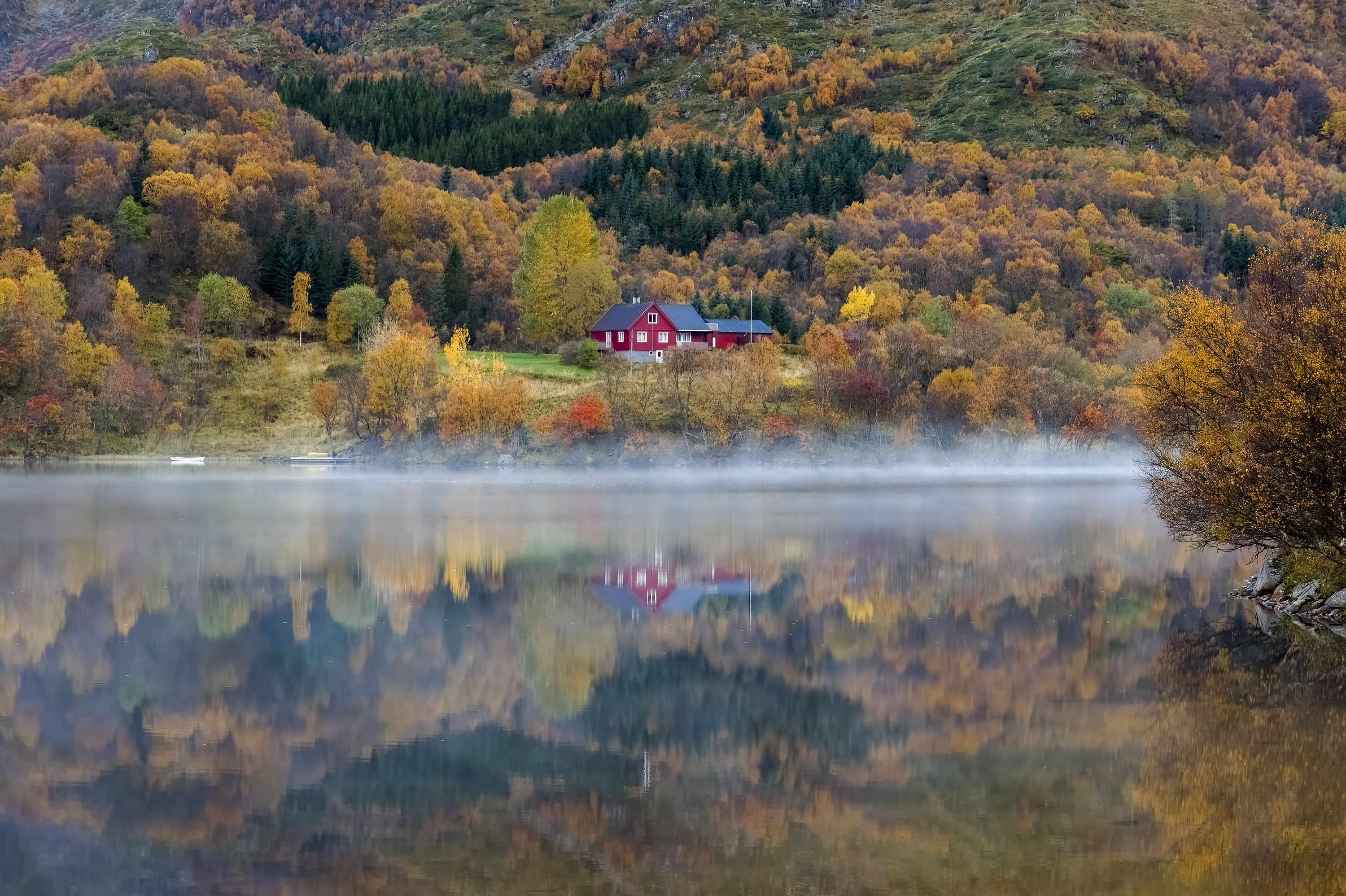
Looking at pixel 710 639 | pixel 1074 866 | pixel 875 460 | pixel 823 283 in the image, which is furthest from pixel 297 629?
pixel 823 283

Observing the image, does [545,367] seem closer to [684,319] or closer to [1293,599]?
[684,319]

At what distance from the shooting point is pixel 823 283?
145 meters

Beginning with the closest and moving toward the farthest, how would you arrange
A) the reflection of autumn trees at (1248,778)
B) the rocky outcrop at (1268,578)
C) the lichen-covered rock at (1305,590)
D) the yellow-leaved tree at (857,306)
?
the reflection of autumn trees at (1248,778), the lichen-covered rock at (1305,590), the rocky outcrop at (1268,578), the yellow-leaved tree at (857,306)

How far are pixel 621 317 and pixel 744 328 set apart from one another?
11110mm

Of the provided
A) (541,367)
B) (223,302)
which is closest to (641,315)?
(541,367)

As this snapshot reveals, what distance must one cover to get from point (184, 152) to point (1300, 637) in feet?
407

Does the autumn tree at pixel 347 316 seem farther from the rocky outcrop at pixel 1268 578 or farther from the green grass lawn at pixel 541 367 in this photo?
the rocky outcrop at pixel 1268 578

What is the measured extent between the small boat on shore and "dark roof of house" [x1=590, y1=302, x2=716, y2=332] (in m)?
25.1

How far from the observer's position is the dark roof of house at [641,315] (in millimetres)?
109750

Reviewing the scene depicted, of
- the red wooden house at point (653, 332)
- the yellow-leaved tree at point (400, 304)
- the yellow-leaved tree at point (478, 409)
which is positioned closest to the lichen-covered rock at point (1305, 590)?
the yellow-leaved tree at point (478, 409)

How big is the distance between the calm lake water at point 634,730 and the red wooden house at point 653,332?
68.5 meters

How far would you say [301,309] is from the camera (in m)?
113

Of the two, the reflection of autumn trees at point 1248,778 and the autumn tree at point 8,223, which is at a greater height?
the autumn tree at point 8,223

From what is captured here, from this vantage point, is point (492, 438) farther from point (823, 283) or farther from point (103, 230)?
point (823, 283)
